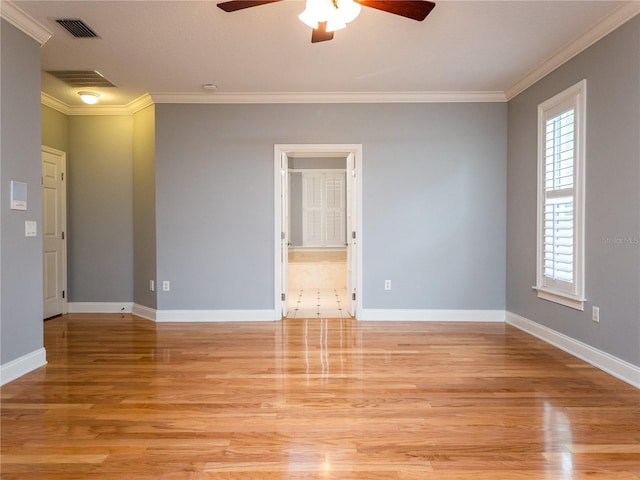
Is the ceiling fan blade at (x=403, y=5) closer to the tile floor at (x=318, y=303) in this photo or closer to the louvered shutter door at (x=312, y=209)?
the tile floor at (x=318, y=303)

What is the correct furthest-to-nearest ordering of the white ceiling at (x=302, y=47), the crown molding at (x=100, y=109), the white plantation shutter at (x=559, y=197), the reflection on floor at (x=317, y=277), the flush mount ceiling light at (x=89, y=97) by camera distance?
the reflection on floor at (x=317, y=277) < the crown molding at (x=100, y=109) < the flush mount ceiling light at (x=89, y=97) < the white plantation shutter at (x=559, y=197) < the white ceiling at (x=302, y=47)

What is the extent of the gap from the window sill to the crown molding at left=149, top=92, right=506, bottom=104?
7.49 ft

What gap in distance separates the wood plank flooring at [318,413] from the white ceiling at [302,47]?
2.68 m

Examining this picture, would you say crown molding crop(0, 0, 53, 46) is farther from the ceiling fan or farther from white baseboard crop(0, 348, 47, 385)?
white baseboard crop(0, 348, 47, 385)

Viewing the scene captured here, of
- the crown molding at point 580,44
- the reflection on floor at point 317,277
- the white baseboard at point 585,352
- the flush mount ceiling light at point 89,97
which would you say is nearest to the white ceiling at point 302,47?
the crown molding at point 580,44

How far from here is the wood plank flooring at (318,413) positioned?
1869 millimetres

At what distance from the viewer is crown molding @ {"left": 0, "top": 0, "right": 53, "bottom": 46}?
2.83 m

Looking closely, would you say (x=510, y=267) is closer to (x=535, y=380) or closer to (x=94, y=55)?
(x=535, y=380)

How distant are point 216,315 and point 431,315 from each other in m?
2.57

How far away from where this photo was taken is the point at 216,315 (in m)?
4.84

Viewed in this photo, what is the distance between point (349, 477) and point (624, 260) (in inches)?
100

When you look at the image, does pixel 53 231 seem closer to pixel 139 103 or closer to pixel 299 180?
pixel 139 103

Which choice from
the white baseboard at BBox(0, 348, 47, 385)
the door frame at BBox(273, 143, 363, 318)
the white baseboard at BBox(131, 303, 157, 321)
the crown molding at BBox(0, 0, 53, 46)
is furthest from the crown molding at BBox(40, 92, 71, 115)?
the white baseboard at BBox(0, 348, 47, 385)

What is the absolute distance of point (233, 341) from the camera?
13.0 ft
